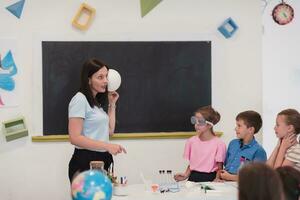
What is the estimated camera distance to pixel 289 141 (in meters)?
3.04

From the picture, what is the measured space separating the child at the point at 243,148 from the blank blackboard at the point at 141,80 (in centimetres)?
57

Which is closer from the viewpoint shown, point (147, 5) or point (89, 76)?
point (89, 76)

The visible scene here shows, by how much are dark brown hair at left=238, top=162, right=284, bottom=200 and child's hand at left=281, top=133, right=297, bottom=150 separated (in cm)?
167

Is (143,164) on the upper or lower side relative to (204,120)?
lower

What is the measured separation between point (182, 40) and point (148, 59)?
0.32 meters

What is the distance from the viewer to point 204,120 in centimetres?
330

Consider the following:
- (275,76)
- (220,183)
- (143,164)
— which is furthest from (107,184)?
(275,76)

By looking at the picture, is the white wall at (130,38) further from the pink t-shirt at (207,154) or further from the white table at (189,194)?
the white table at (189,194)

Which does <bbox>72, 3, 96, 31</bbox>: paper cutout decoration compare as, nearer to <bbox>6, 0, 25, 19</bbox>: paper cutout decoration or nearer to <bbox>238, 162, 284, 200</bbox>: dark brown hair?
<bbox>6, 0, 25, 19</bbox>: paper cutout decoration

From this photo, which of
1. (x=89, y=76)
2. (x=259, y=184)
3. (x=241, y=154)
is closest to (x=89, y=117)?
(x=89, y=76)

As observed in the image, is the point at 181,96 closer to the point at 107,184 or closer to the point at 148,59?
the point at 148,59

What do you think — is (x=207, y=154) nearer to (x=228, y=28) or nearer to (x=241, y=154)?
(x=241, y=154)

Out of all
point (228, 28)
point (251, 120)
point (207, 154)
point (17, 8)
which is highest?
point (17, 8)

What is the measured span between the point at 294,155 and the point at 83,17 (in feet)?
6.20
